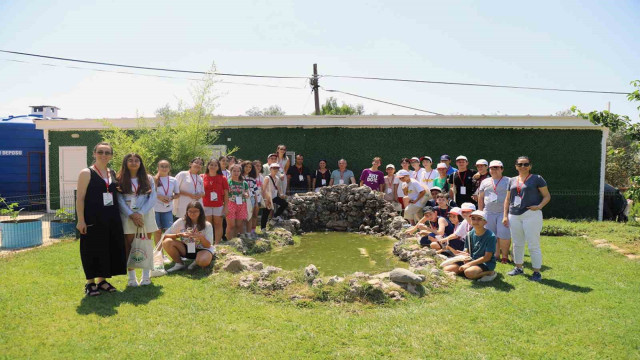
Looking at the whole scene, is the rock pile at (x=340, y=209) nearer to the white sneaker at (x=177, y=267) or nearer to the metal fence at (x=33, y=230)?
the white sneaker at (x=177, y=267)

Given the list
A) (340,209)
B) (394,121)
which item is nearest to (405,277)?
(340,209)

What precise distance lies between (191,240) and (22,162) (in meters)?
11.9

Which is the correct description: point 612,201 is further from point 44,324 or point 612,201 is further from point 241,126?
point 44,324

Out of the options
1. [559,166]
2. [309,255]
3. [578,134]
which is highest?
[578,134]

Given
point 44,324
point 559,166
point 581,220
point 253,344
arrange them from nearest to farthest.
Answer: point 253,344, point 44,324, point 581,220, point 559,166

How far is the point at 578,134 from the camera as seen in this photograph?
486 inches

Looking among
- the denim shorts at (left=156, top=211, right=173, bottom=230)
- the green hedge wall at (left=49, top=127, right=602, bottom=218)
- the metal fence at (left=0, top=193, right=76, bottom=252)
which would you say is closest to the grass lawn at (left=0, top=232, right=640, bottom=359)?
the denim shorts at (left=156, top=211, right=173, bottom=230)

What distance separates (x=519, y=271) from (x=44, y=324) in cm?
592

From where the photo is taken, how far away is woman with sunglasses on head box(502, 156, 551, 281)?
18.7 ft

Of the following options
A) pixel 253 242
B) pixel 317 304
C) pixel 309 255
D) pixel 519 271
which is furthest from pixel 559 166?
pixel 317 304

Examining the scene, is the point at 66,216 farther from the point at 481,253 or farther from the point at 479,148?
the point at 479,148

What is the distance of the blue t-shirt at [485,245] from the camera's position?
561cm

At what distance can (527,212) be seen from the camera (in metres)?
5.80

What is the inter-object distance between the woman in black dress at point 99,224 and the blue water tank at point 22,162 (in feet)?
36.6
